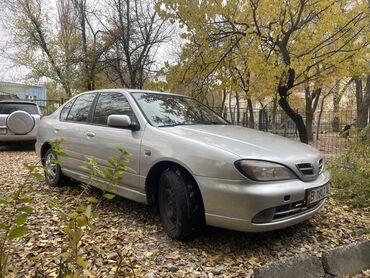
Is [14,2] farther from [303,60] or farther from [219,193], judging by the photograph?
[219,193]

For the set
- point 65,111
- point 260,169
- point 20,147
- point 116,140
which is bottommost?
point 20,147

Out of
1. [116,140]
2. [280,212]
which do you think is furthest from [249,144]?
[116,140]

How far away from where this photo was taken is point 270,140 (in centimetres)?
339

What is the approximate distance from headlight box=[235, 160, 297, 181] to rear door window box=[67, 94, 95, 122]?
2574mm

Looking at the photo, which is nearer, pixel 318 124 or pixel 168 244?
pixel 168 244

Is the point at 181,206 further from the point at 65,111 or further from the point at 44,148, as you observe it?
the point at 44,148

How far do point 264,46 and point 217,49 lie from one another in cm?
103

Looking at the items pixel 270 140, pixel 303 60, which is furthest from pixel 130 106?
pixel 303 60

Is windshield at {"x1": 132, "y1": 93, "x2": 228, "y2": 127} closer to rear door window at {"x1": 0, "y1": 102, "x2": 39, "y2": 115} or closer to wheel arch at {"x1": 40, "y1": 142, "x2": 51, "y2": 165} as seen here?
wheel arch at {"x1": 40, "y1": 142, "x2": 51, "y2": 165}

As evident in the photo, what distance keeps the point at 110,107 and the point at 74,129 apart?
694 millimetres

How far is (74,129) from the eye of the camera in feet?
14.7

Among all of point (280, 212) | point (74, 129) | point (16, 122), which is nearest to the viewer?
point (280, 212)

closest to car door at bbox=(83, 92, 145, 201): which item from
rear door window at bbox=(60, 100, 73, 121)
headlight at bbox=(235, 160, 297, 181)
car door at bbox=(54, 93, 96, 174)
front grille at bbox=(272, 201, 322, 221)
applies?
car door at bbox=(54, 93, 96, 174)

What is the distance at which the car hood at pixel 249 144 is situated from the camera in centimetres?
286
